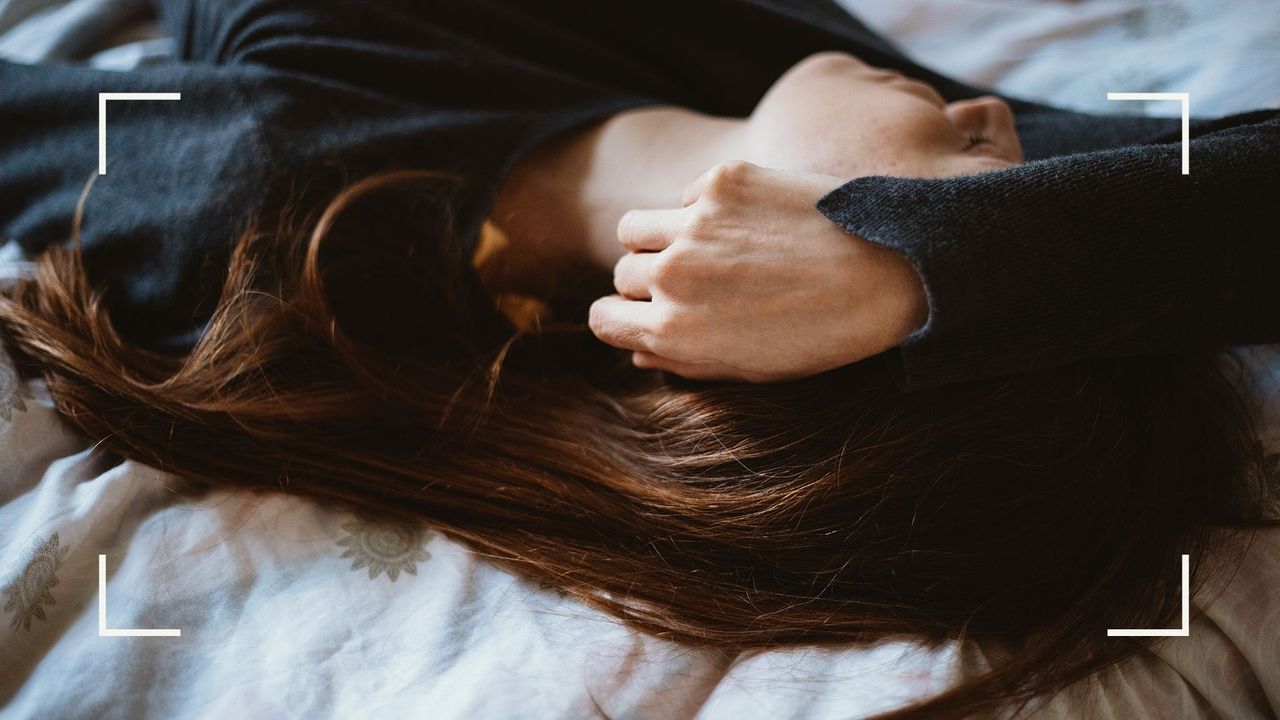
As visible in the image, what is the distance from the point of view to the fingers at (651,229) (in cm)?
65

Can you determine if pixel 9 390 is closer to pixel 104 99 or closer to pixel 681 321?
pixel 104 99

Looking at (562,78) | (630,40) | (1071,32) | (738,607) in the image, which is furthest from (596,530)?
(1071,32)

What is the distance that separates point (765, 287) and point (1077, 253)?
0.66ft

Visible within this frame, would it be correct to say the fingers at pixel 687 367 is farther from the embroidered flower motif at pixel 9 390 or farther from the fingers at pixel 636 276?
the embroidered flower motif at pixel 9 390

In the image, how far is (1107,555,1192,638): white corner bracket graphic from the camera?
0.62 metres

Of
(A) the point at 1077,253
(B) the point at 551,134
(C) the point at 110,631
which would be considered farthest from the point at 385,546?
(A) the point at 1077,253

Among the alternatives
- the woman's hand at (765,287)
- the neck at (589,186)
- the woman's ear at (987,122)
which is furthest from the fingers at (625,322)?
the woman's ear at (987,122)

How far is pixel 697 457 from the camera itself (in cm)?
65

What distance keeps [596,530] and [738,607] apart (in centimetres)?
12

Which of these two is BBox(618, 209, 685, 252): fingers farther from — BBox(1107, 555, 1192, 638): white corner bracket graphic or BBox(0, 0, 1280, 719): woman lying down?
BBox(1107, 555, 1192, 638): white corner bracket graphic

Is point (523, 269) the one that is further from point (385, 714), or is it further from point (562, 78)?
point (385, 714)

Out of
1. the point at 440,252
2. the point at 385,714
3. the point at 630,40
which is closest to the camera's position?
the point at 385,714

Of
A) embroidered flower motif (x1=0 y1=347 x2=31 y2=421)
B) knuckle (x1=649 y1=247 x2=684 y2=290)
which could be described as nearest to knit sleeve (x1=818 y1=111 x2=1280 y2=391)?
knuckle (x1=649 y1=247 x2=684 y2=290)

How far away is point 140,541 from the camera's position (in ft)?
2.12
